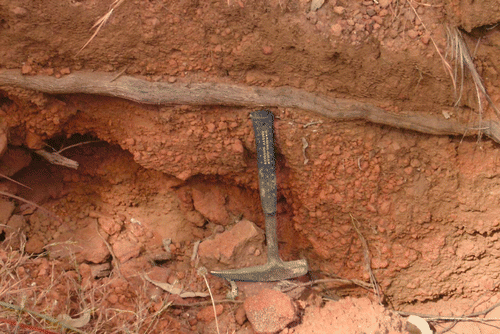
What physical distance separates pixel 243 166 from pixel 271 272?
1.95ft

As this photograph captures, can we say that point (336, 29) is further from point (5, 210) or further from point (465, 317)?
point (5, 210)

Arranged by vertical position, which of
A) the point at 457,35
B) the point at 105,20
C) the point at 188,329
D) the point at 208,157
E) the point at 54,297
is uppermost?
the point at 457,35

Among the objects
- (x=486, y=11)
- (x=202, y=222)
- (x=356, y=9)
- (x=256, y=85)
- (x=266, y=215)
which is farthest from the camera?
(x=202, y=222)

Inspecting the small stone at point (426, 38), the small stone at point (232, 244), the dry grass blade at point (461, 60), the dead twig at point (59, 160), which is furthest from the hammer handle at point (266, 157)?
the dead twig at point (59, 160)

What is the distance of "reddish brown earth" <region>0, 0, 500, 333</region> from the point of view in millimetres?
2051

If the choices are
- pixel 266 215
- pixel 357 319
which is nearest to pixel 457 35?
pixel 266 215

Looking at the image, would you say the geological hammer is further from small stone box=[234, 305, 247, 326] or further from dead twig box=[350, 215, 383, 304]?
dead twig box=[350, 215, 383, 304]

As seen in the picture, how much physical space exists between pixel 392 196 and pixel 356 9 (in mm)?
943

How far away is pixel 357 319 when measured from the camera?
7.39 feet

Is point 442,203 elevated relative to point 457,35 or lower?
lower

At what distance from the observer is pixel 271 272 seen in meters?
2.42

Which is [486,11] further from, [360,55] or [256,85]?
[256,85]

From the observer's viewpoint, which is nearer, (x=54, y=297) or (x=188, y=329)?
(x=54, y=297)

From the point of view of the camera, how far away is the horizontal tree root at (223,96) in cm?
216
